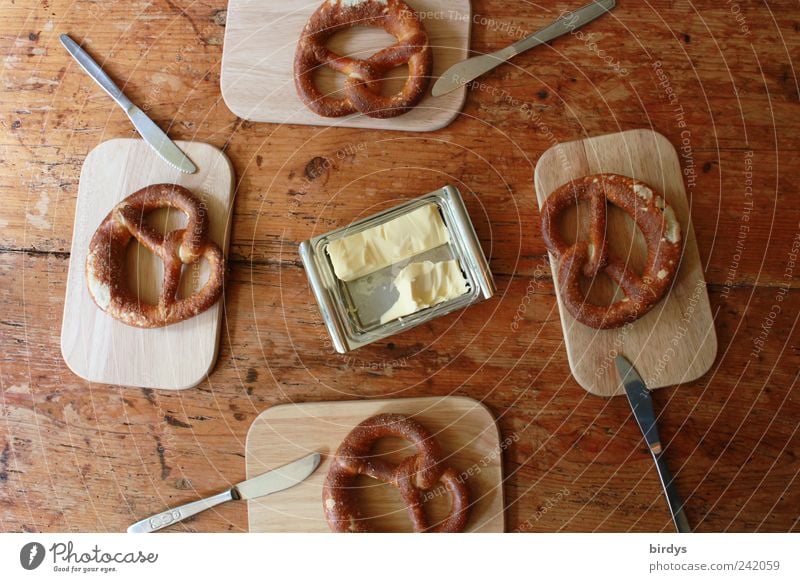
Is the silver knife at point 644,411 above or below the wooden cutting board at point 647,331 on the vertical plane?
below

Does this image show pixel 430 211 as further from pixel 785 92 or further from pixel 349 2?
pixel 785 92

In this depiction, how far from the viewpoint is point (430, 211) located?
1007mm

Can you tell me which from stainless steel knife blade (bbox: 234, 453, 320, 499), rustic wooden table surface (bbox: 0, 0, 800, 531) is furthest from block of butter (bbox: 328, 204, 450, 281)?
stainless steel knife blade (bbox: 234, 453, 320, 499)

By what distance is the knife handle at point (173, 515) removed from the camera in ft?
3.42

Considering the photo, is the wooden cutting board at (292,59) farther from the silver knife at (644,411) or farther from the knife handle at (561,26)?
the silver knife at (644,411)

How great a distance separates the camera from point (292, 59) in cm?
110

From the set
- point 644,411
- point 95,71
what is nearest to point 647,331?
point 644,411

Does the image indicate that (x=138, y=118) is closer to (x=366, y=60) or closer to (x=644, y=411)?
(x=366, y=60)

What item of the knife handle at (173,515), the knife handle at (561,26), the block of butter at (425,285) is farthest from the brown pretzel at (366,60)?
the knife handle at (173,515)

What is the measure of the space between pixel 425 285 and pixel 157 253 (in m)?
0.47

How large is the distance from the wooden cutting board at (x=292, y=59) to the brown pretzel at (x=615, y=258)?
301 mm

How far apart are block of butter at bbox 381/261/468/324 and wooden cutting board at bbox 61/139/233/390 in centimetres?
33
